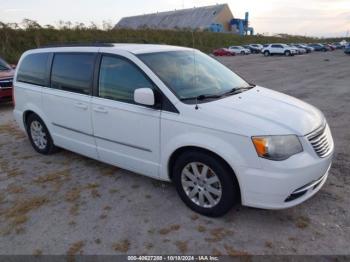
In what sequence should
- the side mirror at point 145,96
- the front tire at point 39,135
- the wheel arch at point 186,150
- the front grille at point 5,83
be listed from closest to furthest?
1. the wheel arch at point 186,150
2. the side mirror at point 145,96
3. the front tire at point 39,135
4. the front grille at point 5,83

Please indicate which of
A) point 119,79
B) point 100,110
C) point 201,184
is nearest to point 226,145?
point 201,184

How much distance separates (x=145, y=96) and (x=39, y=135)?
2.79 m

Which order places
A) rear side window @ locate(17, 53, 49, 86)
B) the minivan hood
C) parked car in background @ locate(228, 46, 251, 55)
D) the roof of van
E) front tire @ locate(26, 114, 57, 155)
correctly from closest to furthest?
the minivan hood < the roof of van < rear side window @ locate(17, 53, 49, 86) < front tire @ locate(26, 114, 57, 155) < parked car in background @ locate(228, 46, 251, 55)

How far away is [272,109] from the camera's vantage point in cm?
354

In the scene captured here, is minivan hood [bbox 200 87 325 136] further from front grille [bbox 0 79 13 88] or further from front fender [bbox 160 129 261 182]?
front grille [bbox 0 79 13 88]

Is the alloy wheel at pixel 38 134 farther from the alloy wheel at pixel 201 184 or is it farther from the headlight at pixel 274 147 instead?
the headlight at pixel 274 147

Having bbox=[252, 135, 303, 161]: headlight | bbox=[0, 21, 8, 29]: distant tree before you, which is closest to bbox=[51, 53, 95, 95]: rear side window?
bbox=[252, 135, 303, 161]: headlight

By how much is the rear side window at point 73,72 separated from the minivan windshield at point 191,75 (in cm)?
88

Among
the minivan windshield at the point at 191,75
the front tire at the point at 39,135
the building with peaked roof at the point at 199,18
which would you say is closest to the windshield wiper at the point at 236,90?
the minivan windshield at the point at 191,75

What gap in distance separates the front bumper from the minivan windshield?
107cm

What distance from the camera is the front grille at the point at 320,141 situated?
327 centimetres

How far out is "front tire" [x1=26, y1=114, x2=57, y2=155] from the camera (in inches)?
210

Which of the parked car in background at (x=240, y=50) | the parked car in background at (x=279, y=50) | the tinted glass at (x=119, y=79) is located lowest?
the parked car in background at (x=240, y=50)

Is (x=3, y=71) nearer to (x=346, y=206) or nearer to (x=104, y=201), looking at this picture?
(x=104, y=201)
